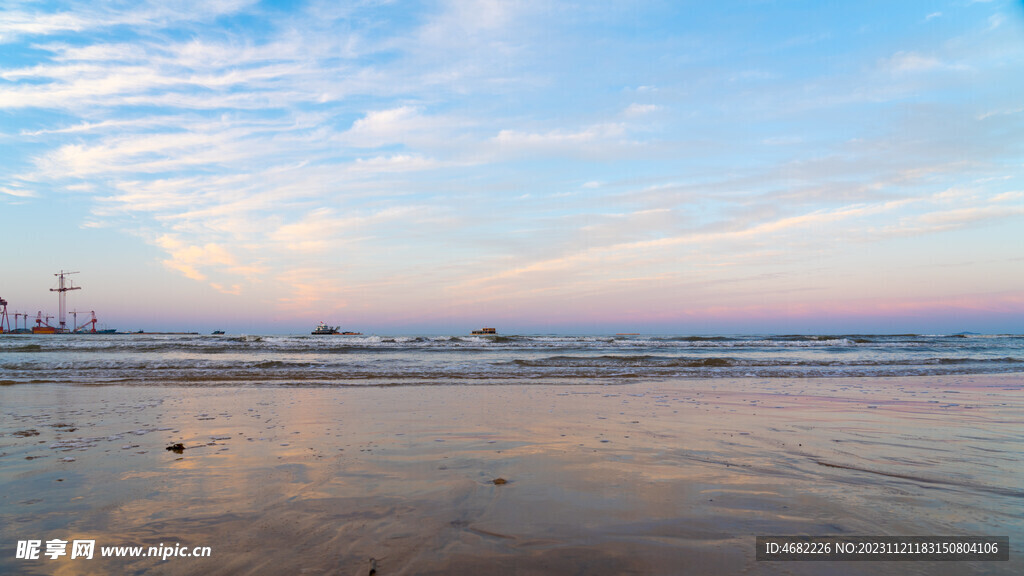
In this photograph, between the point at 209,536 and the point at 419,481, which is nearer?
the point at 209,536

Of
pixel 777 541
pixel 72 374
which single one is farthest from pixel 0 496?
pixel 72 374

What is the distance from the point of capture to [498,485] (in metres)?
4.45

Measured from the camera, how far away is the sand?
10.0 feet

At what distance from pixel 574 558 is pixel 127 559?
2.65m

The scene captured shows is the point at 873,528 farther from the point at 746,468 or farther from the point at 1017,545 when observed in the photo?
the point at 746,468

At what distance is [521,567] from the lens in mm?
2896

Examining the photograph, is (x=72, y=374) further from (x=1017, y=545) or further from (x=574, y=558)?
(x=1017, y=545)

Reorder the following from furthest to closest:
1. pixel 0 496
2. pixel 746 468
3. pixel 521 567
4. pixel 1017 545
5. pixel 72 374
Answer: pixel 72 374 → pixel 746 468 → pixel 0 496 → pixel 1017 545 → pixel 521 567

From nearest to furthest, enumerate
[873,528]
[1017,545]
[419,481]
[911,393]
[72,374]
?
1. [1017,545]
2. [873,528]
3. [419,481]
4. [911,393]
5. [72,374]

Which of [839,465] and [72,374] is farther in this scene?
[72,374]

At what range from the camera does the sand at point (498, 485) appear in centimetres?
306

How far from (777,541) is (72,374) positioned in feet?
62.1

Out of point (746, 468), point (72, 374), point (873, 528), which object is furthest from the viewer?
point (72, 374)

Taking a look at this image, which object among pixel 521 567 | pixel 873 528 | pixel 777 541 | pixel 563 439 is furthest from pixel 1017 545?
pixel 563 439
